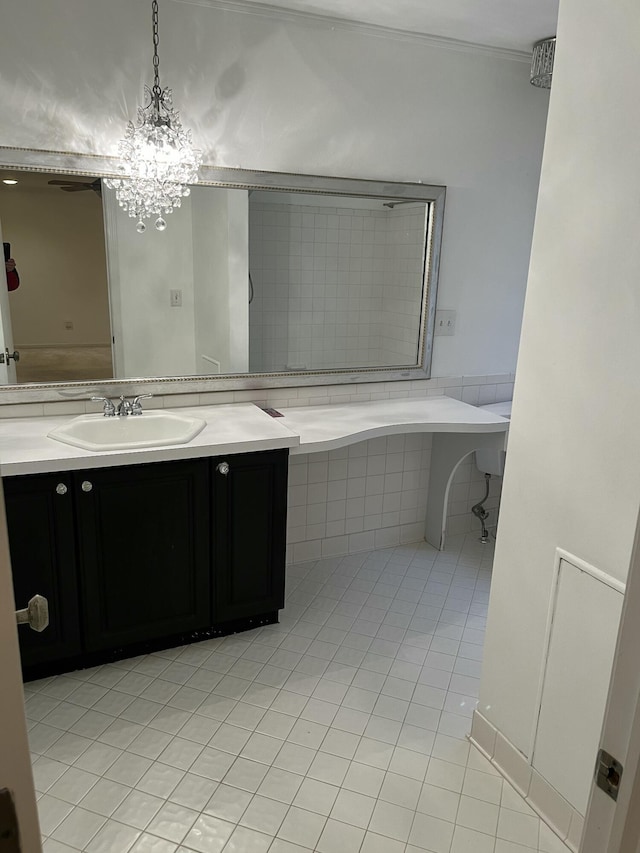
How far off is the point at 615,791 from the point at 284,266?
2.47 m

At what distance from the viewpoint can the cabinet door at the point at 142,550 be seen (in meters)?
2.24

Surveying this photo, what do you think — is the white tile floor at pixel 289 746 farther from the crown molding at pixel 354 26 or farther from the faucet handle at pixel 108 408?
the crown molding at pixel 354 26

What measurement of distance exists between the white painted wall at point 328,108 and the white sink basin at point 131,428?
102 centimetres

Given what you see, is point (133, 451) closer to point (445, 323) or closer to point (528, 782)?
A: point (528, 782)

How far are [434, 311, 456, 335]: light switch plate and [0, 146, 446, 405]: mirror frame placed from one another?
0.04 meters

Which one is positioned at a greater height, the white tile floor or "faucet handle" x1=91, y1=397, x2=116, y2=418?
"faucet handle" x1=91, y1=397, x2=116, y2=418

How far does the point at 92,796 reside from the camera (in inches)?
73.4

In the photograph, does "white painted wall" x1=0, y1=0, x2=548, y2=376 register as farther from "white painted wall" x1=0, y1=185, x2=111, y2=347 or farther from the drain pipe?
the drain pipe

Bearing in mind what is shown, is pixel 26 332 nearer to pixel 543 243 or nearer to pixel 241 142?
pixel 241 142

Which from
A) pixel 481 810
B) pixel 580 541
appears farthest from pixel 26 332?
pixel 481 810

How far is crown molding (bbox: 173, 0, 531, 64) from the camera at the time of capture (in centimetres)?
248

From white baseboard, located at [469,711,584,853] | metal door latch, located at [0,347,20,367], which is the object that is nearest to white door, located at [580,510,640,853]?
white baseboard, located at [469,711,584,853]

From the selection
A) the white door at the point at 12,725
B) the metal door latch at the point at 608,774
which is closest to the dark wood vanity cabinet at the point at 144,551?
the white door at the point at 12,725

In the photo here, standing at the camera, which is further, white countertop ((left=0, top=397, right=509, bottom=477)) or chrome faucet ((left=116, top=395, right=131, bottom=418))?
chrome faucet ((left=116, top=395, right=131, bottom=418))
